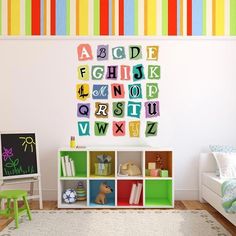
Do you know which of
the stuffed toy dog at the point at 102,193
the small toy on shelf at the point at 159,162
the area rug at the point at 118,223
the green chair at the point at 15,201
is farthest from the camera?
the small toy on shelf at the point at 159,162

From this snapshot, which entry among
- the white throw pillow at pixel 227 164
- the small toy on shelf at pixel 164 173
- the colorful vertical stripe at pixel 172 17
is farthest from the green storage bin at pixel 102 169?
the colorful vertical stripe at pixel 172 17

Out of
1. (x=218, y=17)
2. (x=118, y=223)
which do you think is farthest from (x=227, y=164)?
(x=218, y=17)

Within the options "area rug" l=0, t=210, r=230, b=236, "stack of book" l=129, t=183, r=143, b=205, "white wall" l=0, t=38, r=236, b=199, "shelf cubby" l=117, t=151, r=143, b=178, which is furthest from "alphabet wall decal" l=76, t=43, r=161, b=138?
"area rug" l=0, t=210, r=230, b=236

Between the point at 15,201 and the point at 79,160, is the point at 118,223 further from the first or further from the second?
the point at 79,160

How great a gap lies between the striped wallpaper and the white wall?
0.43ft

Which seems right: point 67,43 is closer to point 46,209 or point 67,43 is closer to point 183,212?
point 46,209

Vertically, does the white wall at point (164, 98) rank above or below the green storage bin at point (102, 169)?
above

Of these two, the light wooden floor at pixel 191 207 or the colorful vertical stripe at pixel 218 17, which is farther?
the colorful vertical stripe at pixel 218 17

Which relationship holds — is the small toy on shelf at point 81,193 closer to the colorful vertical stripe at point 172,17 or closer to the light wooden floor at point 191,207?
the light wooden floor at point 191,207

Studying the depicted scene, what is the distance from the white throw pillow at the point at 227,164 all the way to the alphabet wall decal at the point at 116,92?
2.80 ft

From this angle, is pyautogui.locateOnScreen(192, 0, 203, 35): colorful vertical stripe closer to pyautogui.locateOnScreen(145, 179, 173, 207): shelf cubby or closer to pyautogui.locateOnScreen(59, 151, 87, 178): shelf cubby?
pyautogui.locateOnScreen(145, 179, 173, 207): shelf cubby

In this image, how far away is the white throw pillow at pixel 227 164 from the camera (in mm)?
4086

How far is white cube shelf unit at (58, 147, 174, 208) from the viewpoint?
433cm

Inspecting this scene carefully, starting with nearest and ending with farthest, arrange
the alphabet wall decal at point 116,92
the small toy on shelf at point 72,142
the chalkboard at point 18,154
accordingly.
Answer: the chalkboard at point 18,154 → the small toy on shelf at point 72,142 → the alphabet wall decal at point 116,92
